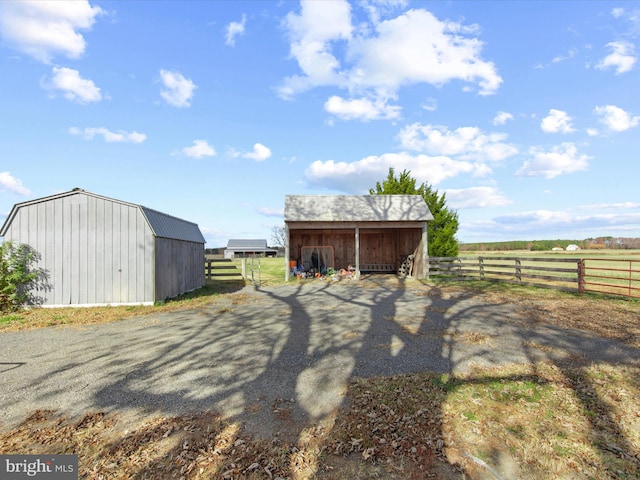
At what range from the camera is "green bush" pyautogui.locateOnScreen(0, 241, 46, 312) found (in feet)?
31.7

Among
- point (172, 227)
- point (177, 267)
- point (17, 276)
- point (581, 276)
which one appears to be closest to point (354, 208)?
point (172, 227)

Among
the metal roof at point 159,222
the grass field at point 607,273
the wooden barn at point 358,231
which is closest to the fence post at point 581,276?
the grass field at point 607,273

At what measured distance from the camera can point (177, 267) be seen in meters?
12.9

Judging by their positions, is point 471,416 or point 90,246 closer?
point 471,416

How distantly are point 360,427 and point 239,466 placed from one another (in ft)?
4.20

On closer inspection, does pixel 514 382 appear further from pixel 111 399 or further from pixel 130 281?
pixel 130 281

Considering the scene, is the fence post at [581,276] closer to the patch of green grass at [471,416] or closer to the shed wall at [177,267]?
the patch of green grass at [471,416]

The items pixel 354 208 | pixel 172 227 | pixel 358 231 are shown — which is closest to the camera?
pixel 172 227

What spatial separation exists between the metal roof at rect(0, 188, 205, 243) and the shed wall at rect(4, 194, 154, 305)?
104 mm

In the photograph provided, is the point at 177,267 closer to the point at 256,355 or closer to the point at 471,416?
the point at 256,355

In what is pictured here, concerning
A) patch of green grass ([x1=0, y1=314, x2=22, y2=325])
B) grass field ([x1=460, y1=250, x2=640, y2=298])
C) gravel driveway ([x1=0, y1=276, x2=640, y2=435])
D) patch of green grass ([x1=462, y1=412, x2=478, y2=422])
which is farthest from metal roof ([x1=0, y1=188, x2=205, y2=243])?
grass field ([x1=460, y1=250, x2=640, y2=298])

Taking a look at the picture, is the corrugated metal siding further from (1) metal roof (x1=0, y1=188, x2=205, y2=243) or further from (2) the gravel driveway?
(2) the gravel driveway

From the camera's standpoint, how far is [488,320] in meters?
7.97

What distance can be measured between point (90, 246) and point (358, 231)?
12.5m
